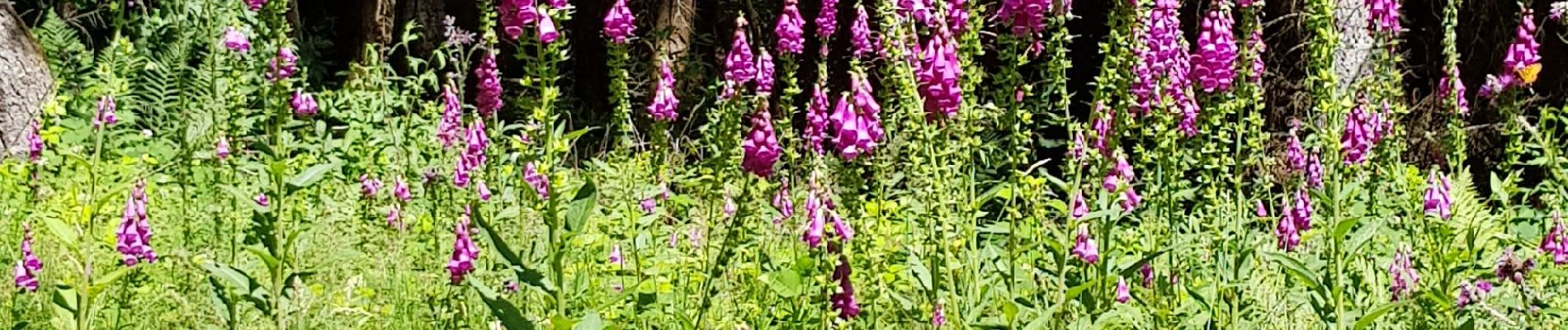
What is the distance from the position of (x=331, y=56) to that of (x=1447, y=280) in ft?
21.1

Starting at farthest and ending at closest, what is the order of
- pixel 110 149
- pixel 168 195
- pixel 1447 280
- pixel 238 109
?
pixel 110 149 → pixel 168 195 → pixel 238 109 → pixel 1447 280

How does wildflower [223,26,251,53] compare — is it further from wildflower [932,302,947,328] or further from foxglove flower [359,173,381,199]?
wildflower [932,302,947,328]

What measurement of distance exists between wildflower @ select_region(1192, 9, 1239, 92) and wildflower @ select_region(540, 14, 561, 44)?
1266mm

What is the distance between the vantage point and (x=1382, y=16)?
340cm

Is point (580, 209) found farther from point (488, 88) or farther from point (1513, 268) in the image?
point (1513, 268)

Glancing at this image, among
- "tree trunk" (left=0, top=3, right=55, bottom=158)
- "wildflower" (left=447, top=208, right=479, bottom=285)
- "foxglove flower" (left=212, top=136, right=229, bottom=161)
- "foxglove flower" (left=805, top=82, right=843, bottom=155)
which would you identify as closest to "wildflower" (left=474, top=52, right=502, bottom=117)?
"wildflower" (left=447, top=208, right=479, bottom=285)

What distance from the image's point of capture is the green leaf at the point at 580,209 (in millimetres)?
2441

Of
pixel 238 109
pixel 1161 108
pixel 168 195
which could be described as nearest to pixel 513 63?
pixel 168 195

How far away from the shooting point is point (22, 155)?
657 cm

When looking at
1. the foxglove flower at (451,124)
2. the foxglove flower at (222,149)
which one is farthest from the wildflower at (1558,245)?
the foxglove flower at (222,149)

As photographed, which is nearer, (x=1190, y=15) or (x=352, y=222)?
(x=352, y=222)

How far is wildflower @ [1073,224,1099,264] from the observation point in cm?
296

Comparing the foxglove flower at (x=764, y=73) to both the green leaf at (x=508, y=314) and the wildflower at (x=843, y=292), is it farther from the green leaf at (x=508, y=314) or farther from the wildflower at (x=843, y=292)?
the green leaf at (x=508, y=314)

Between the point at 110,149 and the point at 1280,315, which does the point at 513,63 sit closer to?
the point at 110,149
